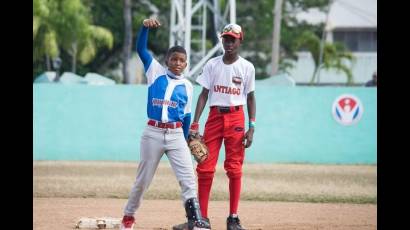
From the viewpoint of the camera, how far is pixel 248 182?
57.9 ft

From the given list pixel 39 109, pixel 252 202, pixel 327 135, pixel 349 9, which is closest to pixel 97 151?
pixel 39 109

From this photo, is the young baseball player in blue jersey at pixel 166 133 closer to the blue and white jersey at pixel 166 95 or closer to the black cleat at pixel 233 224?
the blue and white jersey at pixel 166 95

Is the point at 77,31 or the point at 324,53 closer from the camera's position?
the point at 77,31

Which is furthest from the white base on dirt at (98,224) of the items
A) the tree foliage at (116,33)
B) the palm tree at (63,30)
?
the palm tree at (63,30)

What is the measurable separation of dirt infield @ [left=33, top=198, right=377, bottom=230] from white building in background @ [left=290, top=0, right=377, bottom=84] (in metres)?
41.3

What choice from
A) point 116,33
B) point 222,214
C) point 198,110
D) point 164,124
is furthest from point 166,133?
point 116,33

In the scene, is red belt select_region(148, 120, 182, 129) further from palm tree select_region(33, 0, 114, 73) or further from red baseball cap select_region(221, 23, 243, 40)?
palm tree select_region(33, 0, 114, 73)

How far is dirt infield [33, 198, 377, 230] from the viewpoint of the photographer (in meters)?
11.2

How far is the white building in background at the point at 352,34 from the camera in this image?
181 feet

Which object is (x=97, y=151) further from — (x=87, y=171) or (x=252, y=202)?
(x=252, y=202)

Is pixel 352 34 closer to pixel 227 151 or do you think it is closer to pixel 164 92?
pixel 227 151

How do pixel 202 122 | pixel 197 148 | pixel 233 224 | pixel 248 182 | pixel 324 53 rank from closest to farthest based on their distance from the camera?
pixel 197 148, pixel 233 224, pixel 248 182, pixel 202 122, pixel 324 53

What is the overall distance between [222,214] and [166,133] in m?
3.08
